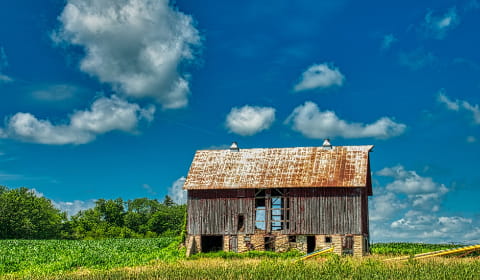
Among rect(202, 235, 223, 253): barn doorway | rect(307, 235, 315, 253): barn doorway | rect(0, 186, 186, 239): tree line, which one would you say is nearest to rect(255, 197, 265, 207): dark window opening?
rect(202, 235, 223, 253): barn doorway

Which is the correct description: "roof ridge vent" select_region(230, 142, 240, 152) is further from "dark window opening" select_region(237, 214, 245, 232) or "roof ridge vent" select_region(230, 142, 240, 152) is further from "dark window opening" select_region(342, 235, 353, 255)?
"dark window opening" select_region(342, 235, 353, 255)

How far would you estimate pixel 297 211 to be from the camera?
38.8 m

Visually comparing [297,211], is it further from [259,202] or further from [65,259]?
[65,259]

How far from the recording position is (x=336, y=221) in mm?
37938

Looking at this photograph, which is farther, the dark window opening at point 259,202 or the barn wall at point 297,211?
the dark window opening at point 259,202

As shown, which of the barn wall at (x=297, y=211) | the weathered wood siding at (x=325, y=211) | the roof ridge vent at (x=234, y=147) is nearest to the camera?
the weathered wood siding at (x=325, y=211)

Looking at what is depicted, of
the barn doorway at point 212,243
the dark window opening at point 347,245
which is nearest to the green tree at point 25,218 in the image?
the barn doorway at point 212,243

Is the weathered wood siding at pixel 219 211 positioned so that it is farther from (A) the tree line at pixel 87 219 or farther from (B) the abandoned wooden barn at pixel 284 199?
(A) the tree line at pixel 87 219

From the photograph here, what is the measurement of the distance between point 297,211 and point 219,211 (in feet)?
19.3

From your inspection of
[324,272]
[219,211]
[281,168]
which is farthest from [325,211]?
[324,272]

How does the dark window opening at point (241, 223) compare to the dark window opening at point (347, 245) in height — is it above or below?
above

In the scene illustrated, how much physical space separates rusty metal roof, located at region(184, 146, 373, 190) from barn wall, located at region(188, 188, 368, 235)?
60cm

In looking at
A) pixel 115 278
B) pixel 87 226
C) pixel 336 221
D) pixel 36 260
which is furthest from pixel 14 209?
pixel 115 278

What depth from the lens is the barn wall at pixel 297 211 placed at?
3788 cm
